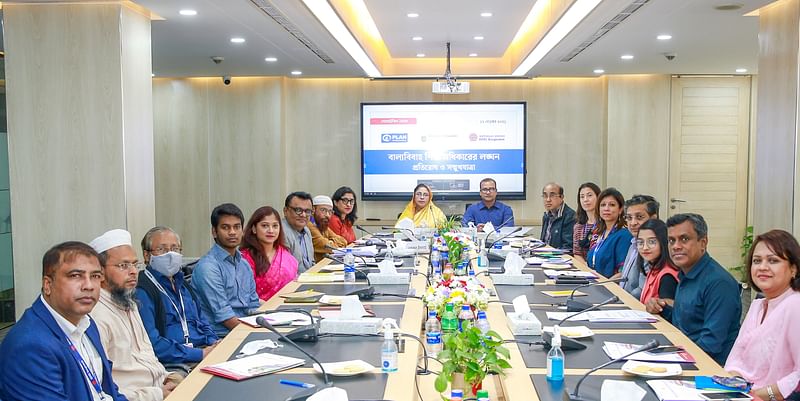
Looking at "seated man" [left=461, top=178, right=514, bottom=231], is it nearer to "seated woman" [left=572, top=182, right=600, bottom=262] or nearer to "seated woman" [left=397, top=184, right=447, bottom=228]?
"seated woman" [left=397, top=184, right=447, bottom=228]

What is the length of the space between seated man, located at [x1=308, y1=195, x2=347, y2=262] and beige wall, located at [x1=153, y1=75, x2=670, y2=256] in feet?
10.5

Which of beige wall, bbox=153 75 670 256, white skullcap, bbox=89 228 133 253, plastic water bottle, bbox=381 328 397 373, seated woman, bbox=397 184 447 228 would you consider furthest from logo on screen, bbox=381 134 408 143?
plastic water bottle, bbox=381 328 397 373

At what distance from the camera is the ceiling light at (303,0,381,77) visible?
20.2 feet

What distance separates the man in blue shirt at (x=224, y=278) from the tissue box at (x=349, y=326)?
1.05 meters

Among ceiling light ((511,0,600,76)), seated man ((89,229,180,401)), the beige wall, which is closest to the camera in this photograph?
seated man ((89,229,180,401))

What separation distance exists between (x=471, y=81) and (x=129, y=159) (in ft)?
19.7

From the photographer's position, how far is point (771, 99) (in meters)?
5.97

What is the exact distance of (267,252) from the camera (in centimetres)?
524

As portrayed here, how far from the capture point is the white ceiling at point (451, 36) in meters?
6.20

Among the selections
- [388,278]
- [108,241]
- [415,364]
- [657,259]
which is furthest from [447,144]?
[415,364]

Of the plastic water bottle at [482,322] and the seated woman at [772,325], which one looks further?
the plastic water bottle at [482,322]

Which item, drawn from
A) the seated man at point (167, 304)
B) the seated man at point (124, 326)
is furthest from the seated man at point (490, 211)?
the seated man at point (124, 326)

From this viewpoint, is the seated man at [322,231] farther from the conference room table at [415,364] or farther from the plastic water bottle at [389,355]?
the plastic water bottle at [389,355]

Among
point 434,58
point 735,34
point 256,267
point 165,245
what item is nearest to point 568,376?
point 165,245
